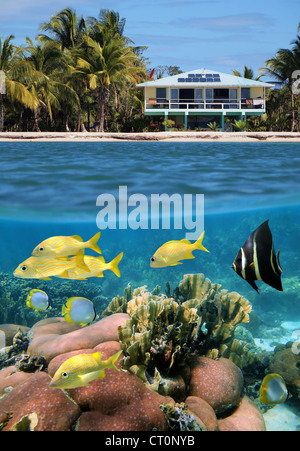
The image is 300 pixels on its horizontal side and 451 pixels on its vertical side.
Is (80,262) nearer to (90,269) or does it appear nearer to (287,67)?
(90,269)

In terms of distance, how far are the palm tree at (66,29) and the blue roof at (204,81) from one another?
986cm

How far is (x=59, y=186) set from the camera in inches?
316

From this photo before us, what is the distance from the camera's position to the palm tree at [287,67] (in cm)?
4472

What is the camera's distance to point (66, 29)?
149ft

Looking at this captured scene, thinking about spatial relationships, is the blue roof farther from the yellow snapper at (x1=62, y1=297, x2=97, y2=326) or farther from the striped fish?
the striped fish

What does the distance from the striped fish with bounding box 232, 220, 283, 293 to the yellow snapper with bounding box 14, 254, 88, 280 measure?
157cm

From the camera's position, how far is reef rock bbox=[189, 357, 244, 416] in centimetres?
513

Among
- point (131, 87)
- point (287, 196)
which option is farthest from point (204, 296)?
point (131, 87)

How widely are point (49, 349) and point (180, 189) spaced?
422 cm

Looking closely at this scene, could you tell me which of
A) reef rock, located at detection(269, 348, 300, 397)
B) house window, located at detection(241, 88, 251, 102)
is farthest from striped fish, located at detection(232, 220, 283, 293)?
house window, located at detection(241, 88, 251, 102)

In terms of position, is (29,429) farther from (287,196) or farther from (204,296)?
(287,196)

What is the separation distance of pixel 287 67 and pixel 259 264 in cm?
4761

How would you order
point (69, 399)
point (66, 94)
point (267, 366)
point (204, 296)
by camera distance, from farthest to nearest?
point (66, 94) → point (267, 366) → point (204, 296) → point (69, 399)
